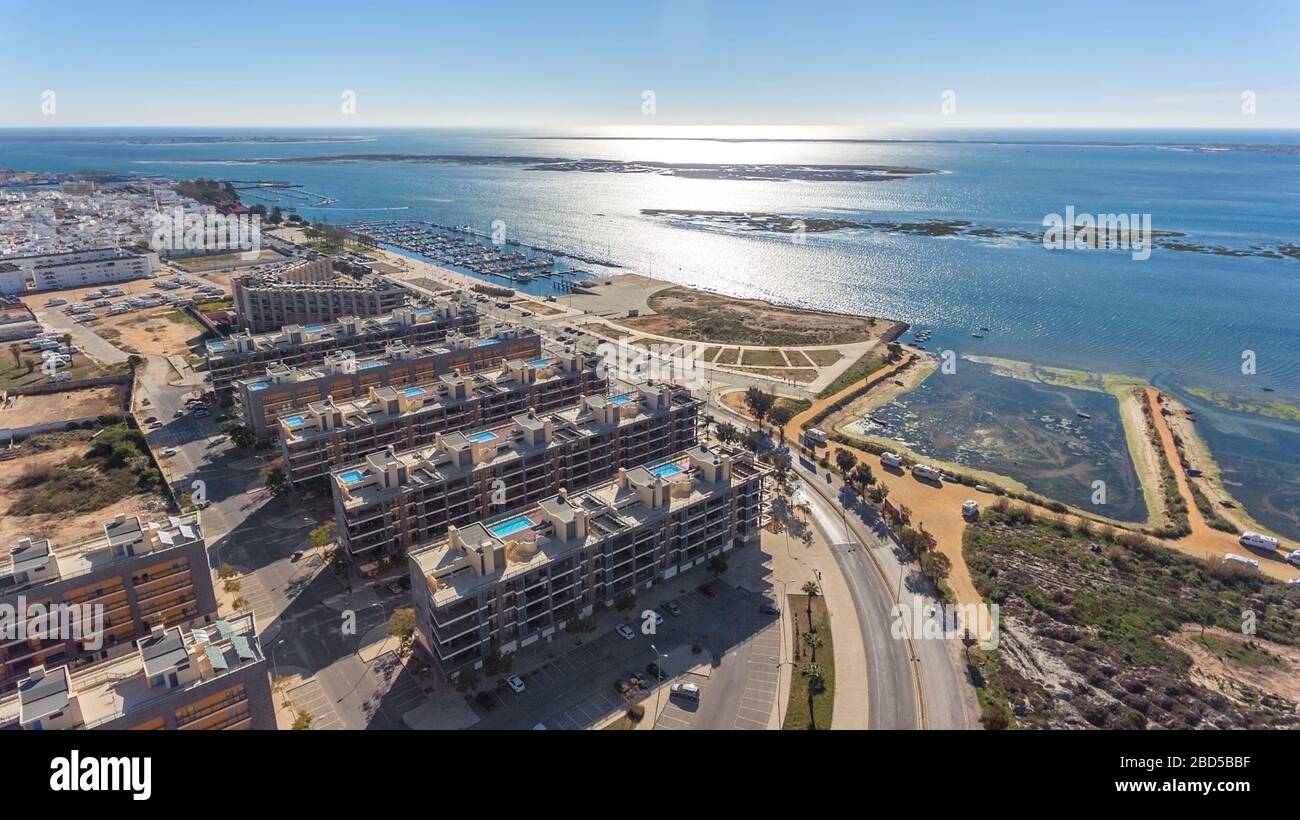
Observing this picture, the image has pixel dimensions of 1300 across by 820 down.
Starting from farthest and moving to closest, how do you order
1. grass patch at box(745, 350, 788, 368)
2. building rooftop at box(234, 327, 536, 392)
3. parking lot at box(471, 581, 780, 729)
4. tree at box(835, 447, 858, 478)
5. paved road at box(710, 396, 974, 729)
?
1. grass patch at box(745, 350, 788, 368)
2. building rooftop at box(234, 327, 536, 392)
3. tree at box(835, 447, 858, 478)
4. paved road at box(710, 396, 974, 729)
5. parking lot at box(471, 581, 780, 729)

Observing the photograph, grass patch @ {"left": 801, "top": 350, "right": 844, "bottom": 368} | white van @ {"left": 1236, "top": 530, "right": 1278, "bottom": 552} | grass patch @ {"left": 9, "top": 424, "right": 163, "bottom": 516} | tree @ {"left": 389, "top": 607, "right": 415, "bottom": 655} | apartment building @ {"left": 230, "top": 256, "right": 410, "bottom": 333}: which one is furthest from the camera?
apartment building @ {"left": 230, "top": 256, "right": 410, "bottom": 333}

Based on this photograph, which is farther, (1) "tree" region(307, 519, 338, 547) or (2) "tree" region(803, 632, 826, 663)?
(1) "tree" region(307, 519, 338, 547)

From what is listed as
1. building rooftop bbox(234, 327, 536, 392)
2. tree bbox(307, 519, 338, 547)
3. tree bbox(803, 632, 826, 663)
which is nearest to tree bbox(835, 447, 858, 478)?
tree bbox(803, 632, 826, 663)

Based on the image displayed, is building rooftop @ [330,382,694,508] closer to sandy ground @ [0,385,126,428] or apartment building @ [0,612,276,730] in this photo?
apartment building @ [0,612,276,730]

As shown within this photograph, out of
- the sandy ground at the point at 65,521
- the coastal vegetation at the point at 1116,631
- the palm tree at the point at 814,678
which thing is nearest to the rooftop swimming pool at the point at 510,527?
the palm tree at the point at 814,678

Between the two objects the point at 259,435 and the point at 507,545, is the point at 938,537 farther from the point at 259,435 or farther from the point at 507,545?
the point at 259,435
